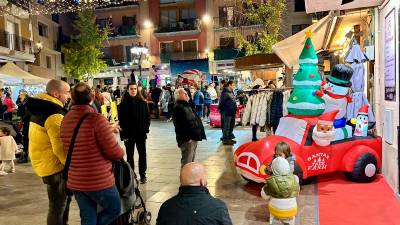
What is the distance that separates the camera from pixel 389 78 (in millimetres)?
5945

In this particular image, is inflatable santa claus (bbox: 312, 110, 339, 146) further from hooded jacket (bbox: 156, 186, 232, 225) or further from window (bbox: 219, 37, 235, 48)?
window (bbox: 219, 37, 235, 48)

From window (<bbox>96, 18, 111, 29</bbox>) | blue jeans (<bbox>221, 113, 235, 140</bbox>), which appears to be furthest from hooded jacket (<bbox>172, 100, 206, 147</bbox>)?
window (<bbox>96, 18, 111, 29</bbox>)

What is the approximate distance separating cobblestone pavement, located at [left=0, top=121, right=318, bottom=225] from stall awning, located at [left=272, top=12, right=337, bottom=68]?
282 cm

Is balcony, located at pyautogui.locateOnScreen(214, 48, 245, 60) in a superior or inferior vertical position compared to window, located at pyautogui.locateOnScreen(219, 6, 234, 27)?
inferior

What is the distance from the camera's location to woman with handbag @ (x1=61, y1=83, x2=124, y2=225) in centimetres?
320

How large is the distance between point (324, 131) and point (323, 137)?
0.31 feet

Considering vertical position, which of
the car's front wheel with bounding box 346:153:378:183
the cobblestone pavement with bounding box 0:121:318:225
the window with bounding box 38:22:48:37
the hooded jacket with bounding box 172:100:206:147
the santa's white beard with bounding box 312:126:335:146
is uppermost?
the window with bounding box 38:22:48:37

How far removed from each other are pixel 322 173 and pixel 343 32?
15.9ft

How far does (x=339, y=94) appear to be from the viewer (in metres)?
6.37

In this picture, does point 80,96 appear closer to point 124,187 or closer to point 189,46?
point 124,187

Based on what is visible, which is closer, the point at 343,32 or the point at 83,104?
the point at 83,104

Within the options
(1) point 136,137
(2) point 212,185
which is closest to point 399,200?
(2) point 212,185

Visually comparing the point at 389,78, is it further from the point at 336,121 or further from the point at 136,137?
the point at 136,137

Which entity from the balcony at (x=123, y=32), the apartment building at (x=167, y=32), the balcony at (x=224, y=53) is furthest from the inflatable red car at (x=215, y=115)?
the balcony at (x=123, y=32)
